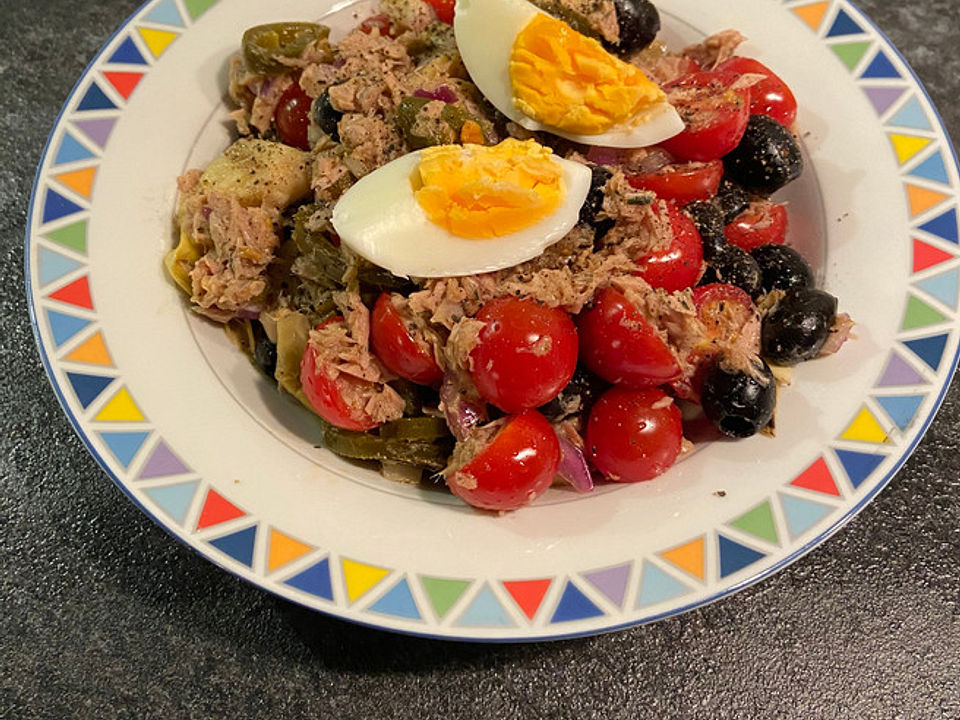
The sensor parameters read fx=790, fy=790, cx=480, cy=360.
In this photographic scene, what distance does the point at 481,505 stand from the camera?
1.91 metres

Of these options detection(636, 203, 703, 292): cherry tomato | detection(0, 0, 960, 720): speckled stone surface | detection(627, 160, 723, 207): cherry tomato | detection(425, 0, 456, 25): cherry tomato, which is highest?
detection(425, 0, 456, 25): cherry tomato

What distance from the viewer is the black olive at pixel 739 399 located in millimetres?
1884

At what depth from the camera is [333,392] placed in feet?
6.34

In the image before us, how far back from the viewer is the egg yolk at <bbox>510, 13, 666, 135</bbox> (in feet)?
6.89

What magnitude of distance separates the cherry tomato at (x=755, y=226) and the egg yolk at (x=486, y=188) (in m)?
0.65

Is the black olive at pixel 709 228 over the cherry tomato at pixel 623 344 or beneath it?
over

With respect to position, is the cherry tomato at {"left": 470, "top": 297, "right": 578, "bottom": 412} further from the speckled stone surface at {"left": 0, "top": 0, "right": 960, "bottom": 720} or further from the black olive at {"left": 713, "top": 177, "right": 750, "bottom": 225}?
the speckled stone surface at {"left": 0, "top": 0, "right": 960, "bottom": 720}

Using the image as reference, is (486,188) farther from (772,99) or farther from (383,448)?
(772,99)

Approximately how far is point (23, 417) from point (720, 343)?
2.14 metres

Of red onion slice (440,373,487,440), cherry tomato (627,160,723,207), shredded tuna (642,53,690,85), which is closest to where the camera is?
red onion slice (440,373,487,440)

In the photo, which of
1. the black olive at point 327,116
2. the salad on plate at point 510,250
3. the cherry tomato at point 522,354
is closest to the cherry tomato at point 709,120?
the salad on plate at point 510,250

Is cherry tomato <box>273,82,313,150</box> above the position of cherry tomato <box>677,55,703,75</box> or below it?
below

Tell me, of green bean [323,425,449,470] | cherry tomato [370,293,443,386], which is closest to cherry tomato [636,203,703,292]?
cherry tomato [370,293,443,386]

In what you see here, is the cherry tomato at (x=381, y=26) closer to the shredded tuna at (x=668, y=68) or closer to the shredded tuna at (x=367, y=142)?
the shredded tuna at (x=367, y=142)
